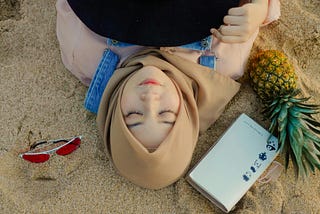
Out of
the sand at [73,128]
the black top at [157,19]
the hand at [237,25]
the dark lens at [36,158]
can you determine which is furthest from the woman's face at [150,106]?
the dark lens at [36,158]

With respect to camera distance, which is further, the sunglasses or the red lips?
the sunglasses

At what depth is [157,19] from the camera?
5.62 feet

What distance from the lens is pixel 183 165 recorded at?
165 centimetres

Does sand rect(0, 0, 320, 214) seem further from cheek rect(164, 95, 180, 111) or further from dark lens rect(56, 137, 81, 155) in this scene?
cheek rect(164, 95, 180, 111)

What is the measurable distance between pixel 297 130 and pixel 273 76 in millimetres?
243

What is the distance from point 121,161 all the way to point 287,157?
679mm

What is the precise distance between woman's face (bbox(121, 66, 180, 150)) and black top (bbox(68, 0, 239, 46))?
0.53ft

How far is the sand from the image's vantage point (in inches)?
72.4

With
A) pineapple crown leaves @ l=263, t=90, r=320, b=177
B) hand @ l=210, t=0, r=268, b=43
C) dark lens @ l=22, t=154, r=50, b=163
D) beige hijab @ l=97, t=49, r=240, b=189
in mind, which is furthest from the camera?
dark lens @ l=22, t=154, r=50, b=163

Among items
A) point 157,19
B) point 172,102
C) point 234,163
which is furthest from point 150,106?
point 234,163

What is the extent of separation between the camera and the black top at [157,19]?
1.71 m

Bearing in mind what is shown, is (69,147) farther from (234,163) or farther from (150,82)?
(234,163)

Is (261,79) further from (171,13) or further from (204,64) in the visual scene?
(171,13)

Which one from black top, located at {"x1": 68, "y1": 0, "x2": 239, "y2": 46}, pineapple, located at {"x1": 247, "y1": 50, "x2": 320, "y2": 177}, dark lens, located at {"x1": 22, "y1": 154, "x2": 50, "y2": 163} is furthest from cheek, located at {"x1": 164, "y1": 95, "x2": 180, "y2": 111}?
dark lens, located at {"x1": 22, "y1": 154, "x2": 50, "y2": 163}
